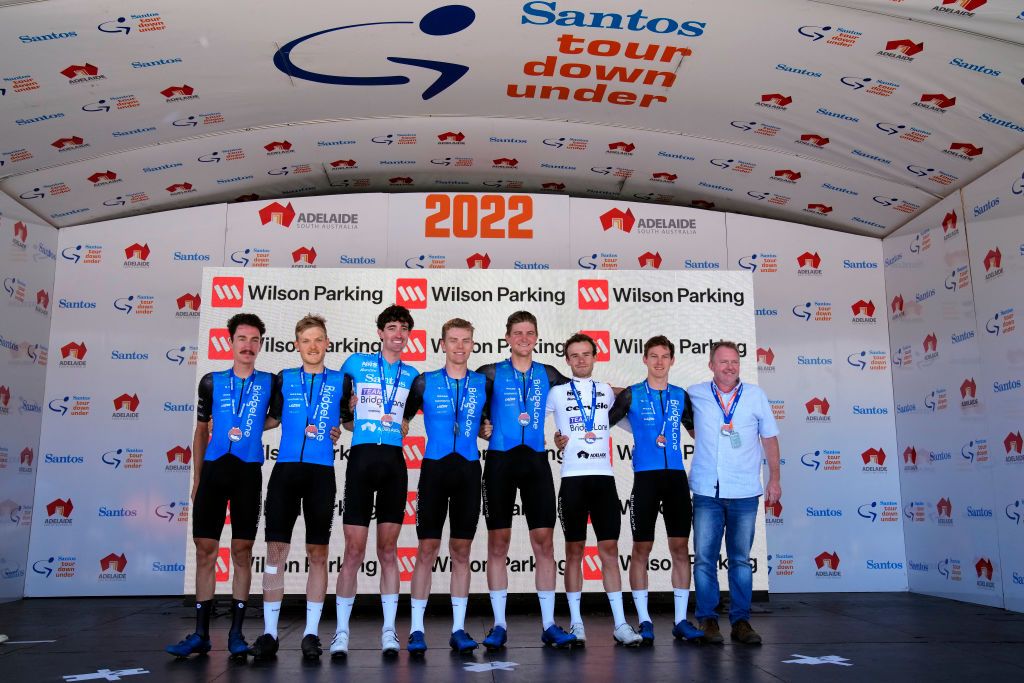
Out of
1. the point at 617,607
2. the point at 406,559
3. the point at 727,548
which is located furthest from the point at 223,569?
the point at 727,548

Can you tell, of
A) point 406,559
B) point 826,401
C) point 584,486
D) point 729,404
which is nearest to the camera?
point 584,486

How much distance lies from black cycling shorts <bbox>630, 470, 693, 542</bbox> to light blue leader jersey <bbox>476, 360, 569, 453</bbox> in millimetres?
652

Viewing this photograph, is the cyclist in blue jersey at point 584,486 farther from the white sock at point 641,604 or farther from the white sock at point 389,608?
the white sock at point 389,608

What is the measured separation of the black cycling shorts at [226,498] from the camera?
4.21 metres

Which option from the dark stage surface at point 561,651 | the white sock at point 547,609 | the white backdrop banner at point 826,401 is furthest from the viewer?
the white backdrop banner at point 826,401

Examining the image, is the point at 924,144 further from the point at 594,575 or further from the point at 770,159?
the point at 594,575

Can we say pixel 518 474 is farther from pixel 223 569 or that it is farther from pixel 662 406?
pixel 223 569

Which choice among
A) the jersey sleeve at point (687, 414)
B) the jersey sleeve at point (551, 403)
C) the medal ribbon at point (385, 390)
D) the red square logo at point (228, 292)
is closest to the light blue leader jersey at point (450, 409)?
the medal ribbon at point (385, 390)

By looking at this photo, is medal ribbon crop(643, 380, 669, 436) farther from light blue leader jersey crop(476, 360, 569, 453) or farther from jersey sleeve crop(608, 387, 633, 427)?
light blue leader jersey crop(476, 360, 569, 453)

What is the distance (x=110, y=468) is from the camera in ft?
24.6

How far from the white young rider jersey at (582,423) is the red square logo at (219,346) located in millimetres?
2899

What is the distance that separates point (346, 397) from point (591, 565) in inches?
108

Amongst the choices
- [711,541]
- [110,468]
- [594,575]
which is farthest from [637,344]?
[110,468]

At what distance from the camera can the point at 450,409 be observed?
174 inches
